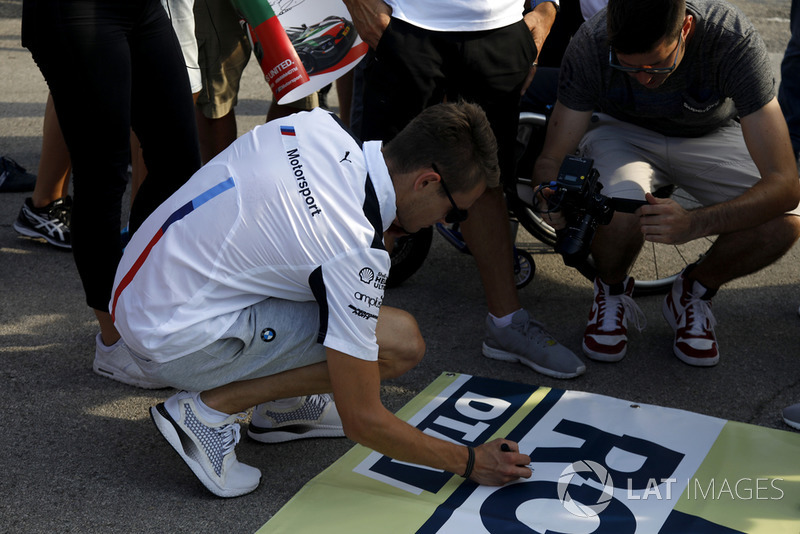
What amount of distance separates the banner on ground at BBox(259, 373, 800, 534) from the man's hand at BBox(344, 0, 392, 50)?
3.73 ft

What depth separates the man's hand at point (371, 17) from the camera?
253cm

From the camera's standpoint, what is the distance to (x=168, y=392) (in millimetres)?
2598

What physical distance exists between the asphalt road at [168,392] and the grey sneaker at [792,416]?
0.09ft

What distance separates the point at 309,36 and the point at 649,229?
128 cm

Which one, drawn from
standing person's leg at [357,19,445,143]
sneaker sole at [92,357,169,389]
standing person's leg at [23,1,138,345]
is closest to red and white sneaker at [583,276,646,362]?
standing person's leg at [357,19,445,143]

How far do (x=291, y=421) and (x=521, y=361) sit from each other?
86 cm

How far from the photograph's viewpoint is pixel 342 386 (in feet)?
6.07

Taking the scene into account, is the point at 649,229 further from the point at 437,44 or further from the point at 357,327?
the point at 357,327

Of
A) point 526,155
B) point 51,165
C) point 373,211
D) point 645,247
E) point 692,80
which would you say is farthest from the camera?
point 645,247

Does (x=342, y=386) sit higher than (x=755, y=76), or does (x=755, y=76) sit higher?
(x=755, y=76)

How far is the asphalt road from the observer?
6.90ft

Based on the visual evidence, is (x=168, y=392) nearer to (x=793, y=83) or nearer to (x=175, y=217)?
(x=175, y=217)

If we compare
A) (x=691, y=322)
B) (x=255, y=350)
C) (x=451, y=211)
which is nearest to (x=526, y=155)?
(x=691, y=322)

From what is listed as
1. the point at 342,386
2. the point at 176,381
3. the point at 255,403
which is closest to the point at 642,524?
the point at 342,386
